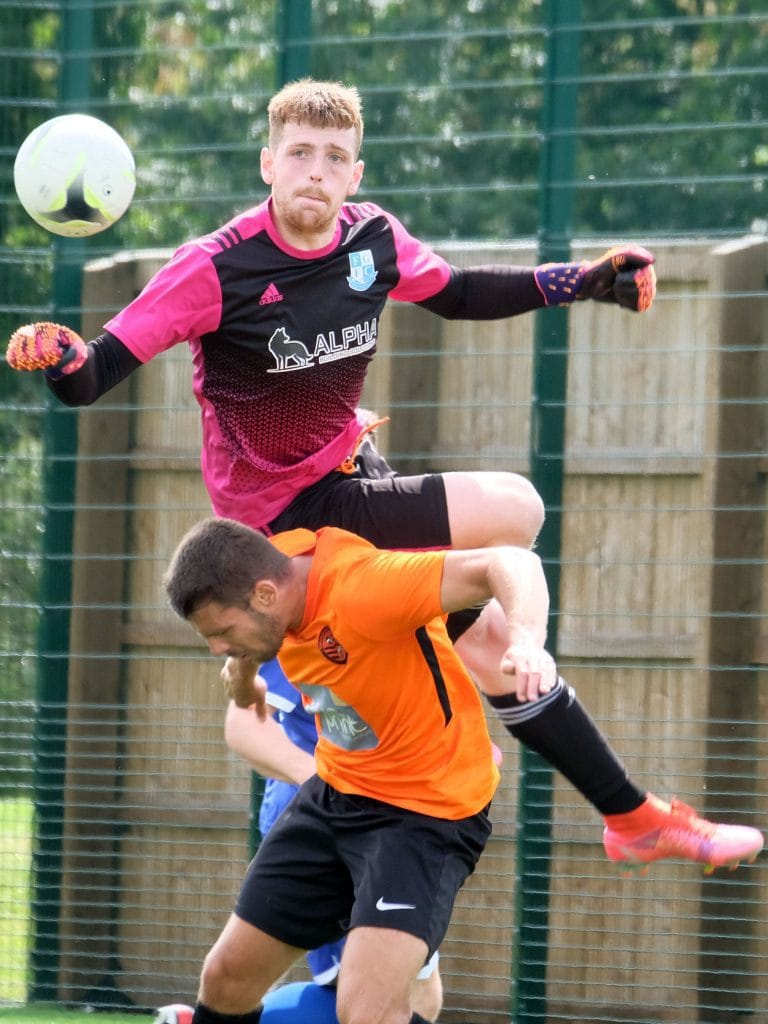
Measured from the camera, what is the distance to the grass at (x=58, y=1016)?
16.5ft

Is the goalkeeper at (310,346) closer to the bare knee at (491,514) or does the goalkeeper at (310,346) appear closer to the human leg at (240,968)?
the bare knee at (491,514)

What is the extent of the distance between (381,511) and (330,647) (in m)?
0.44

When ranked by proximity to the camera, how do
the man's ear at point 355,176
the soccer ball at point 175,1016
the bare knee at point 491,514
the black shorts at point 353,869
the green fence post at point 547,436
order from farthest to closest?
the green fence post at point 547,436 → the soccer ball at point 175,1016 → the man's ear at point 355,176 → the bare knee at point 491,514 → the black shorts at point 353,869

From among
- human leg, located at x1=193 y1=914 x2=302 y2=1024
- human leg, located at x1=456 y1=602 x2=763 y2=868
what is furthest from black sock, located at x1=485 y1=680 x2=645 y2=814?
human leg, located at x1=193 y1=914 x2=302 y2=1024

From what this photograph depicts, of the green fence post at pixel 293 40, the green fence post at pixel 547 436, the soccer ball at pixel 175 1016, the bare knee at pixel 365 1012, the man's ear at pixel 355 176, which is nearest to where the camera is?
the bare knee at pixel 365 1012

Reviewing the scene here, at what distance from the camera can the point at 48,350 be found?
3.38 m

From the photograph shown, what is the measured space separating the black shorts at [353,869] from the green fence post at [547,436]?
4.70 feet

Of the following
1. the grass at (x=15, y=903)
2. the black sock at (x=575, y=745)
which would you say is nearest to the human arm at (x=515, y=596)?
the black sock at (x=575, y=745)

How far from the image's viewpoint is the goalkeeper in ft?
12.0

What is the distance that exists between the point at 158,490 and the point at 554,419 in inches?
54.9

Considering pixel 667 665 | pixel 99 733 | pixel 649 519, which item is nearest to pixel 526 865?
pixel 667 665

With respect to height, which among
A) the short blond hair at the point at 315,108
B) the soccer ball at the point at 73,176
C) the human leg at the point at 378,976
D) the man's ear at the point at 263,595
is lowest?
the human leg at the point at 378,976

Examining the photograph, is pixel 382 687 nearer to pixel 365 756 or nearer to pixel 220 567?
pixel 365 756

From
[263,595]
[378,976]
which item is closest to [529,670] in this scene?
[263,595]
